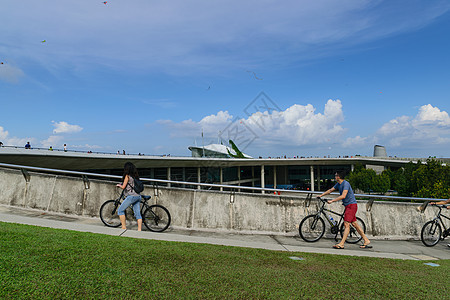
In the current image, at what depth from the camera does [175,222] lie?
865 centimetres

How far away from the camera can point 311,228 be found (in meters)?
8.22

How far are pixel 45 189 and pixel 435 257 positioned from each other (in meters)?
10.9

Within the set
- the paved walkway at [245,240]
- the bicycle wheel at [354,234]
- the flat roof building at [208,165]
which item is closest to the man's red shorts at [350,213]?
the bicycle wheel at [354,234]

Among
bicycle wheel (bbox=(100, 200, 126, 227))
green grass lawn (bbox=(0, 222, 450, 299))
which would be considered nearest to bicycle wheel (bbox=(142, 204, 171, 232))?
bicycle wheel (bbox=(100, 200, 126, 227))

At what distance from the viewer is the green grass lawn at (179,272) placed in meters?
3.56

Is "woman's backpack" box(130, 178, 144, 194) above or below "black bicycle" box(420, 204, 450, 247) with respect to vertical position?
above

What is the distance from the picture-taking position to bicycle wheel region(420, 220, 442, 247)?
8.64 m

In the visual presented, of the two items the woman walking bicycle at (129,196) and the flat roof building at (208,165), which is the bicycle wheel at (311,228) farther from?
the flat roof building at (208,165)

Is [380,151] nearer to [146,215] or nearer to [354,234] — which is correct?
[354,234]

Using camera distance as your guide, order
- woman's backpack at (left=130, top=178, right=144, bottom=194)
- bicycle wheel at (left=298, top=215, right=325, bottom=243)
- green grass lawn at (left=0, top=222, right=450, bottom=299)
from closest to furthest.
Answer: green grass lawn at (left=0, top=222, right=450, bottom=299) → woman's backpack at (left=130, top=178, right=144, bottom=194) → bicycle wheel at (left=298, top=215, right=325, bottom=243)

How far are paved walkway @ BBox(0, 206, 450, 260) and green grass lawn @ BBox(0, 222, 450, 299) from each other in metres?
0.82

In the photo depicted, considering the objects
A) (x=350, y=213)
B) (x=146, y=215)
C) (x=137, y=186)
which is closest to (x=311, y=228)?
(x=350, y=213)

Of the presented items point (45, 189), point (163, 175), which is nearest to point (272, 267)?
point (45, 189)

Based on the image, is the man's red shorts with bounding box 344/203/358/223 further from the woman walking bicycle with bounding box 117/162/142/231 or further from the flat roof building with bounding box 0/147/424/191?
the flat roof building with bounding box 0/147/424/191
